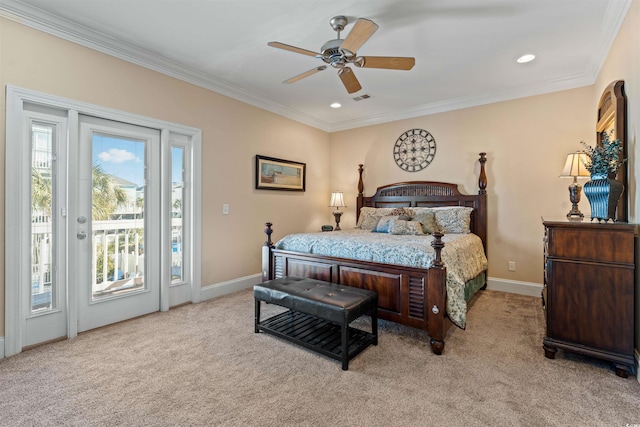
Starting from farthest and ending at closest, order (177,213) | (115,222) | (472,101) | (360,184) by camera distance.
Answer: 1. (360,184)
2. (472,101)
3. (177,213)
4. (115,222)

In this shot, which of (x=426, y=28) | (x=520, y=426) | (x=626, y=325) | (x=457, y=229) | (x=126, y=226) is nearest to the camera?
(x=520, y=426)

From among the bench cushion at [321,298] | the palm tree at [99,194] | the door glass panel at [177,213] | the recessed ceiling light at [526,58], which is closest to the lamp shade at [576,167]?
the recessed ceiling light at [526,58]

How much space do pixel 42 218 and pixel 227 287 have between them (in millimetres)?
2067

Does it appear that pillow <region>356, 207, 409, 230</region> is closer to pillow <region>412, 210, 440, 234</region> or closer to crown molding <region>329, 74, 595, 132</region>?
pillow <region>412, 210, 440, 234</region>

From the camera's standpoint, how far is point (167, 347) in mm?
2492

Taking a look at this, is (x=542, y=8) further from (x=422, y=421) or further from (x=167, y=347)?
(x=167, y=347)

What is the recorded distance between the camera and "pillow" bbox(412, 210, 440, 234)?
156 inches

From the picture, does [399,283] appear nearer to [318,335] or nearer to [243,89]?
[318,335]

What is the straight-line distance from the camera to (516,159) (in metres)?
4.09

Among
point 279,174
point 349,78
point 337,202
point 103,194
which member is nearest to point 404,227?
point 337,202

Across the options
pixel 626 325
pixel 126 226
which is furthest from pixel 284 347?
pixel 626 325

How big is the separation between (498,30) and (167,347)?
13.1 ft

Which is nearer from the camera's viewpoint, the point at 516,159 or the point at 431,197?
the point at 516,159

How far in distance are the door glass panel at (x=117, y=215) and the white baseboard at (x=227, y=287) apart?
2.43 ft
